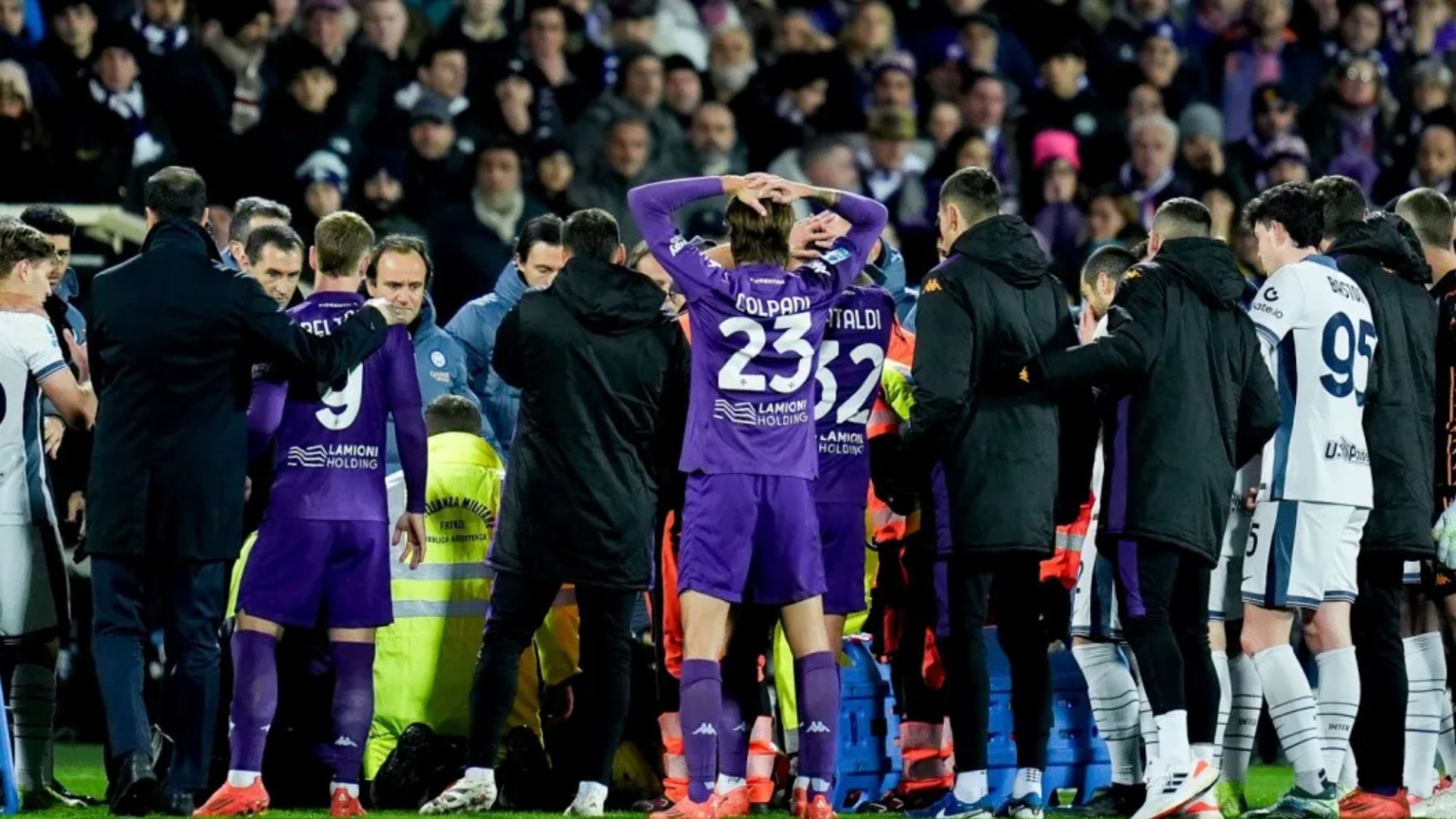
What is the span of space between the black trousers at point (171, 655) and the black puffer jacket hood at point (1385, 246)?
440 cm

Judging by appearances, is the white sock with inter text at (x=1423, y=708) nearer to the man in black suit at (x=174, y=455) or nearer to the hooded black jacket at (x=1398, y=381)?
the hooded black jacket at (x=1398, y=381)

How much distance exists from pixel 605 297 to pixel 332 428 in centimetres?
110

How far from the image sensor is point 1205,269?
27.3 feet

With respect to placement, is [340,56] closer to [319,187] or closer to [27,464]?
[319,187]

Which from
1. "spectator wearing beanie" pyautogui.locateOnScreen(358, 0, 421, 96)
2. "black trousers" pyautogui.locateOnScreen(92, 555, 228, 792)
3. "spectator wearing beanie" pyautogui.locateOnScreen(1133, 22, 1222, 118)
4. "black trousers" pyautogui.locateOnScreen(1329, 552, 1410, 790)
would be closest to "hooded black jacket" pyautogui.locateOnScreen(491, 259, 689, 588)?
"black trousers" pyautogui.locateOnScreen(92, 555, 228, 792)

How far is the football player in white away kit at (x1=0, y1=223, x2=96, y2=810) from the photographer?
8.67 m

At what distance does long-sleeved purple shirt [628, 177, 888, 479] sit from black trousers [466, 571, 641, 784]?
2.33 feet

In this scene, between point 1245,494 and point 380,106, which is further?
point 380,106

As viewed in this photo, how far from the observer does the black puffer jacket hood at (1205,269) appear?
834cm

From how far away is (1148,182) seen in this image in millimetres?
16297

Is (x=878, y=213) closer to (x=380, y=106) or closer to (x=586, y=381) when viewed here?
(x=586, y=381)

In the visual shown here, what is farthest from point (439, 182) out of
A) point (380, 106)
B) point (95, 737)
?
point (95, 737)

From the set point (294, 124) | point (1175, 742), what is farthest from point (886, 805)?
point (294, 124)

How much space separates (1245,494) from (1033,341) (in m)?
1.12
